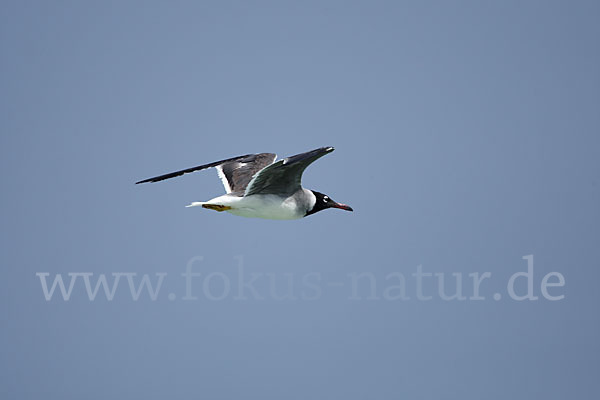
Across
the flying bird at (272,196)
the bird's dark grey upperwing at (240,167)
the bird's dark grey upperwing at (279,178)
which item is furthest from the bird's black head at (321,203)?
the bird's dark grey upperwing at (240,167)

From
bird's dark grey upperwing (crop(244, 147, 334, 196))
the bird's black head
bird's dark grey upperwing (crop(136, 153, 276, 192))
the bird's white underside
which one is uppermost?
bird's dark grey upperwing (crop(136, 153, 276, 192))

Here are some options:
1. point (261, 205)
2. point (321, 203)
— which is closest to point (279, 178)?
point (261, 205)

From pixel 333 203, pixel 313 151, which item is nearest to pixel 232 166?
pixel 333 203

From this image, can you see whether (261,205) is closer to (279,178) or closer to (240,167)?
(279,178)

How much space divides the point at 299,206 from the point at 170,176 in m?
1.63

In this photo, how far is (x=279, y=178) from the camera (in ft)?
31.8

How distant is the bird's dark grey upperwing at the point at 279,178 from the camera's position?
925cm

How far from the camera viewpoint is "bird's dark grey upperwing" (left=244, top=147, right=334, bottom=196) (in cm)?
925

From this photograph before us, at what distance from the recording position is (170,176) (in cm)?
1012

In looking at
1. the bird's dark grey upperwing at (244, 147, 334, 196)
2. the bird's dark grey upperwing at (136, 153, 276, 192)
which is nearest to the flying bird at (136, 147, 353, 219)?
the bird's dark grey upperwing at (244, 147, 334, 196)

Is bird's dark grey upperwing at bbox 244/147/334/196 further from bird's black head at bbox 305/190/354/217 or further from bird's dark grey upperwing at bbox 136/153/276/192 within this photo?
bird's dark grey upperwing at bbox 136/153/276/192

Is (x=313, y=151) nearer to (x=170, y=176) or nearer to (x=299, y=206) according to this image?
(x=299, y=206)

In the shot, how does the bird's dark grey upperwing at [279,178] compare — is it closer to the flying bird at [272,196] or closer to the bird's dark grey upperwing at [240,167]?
the flying bird at [272,196]

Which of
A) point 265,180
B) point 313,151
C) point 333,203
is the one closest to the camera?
point 313,151
